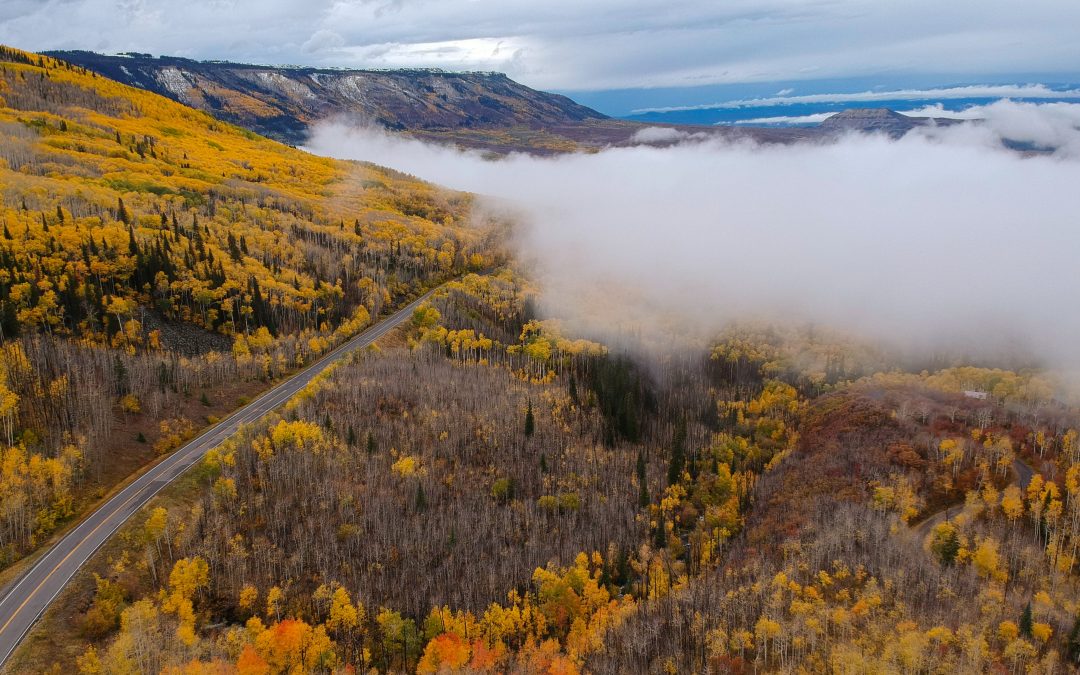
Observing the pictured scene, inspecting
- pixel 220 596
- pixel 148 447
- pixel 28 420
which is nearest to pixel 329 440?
pixel 148 447

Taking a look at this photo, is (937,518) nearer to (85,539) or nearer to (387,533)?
(387,533)

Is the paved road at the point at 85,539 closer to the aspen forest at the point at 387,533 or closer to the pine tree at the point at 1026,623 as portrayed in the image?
the aspen forest at the point at 387,533

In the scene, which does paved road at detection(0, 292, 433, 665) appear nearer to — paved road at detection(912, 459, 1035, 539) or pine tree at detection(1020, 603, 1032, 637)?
pine tree at detection(1020, 603, 1032, 637)

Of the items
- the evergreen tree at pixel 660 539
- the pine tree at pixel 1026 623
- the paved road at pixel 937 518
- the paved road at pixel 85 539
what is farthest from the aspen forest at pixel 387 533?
the evergreen tree at pixel 660 539

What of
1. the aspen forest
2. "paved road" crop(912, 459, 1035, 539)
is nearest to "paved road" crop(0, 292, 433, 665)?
the aspen forest

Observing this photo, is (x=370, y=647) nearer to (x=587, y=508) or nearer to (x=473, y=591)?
(x=473, y=591)

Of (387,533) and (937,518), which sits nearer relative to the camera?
(387,533)

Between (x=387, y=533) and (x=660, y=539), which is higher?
(x=387, y=533)

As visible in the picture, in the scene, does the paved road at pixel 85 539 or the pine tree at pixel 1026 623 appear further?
the pine tree at pixel 1026 623

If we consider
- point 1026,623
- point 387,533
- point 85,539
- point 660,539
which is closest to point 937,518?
point 1026,623
